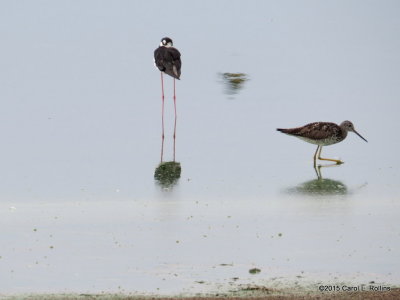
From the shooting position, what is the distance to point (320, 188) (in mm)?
10539

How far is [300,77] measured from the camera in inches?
672

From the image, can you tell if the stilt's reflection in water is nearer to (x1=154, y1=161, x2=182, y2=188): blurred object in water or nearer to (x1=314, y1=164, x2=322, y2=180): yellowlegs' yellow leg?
(x1=154, y1=161, x2=182, y2=188): blurred object in water

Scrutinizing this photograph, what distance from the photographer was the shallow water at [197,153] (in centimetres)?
766

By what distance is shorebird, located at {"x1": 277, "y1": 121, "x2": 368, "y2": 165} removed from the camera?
1226 centimetres

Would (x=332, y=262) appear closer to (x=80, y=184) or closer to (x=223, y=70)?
(x=80, y=184)

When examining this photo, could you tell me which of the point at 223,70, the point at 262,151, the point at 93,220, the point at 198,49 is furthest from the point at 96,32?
the point at 93,220

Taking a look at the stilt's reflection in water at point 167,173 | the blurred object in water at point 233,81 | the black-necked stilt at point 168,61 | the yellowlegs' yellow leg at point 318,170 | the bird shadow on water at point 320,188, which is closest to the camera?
the bird shadow on water at point 320,188

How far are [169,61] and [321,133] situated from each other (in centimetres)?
413

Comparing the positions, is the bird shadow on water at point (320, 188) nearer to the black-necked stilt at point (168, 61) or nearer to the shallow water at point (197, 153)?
the shallow water at point (197, 153)

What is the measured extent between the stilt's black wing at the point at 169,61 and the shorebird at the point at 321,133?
3.39m

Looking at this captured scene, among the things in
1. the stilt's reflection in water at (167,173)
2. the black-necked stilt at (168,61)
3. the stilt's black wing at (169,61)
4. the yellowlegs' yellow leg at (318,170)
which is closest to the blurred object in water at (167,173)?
the stilt's reflection in water at (167,173)

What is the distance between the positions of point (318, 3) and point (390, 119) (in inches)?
439

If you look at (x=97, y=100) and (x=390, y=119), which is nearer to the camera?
(x=390, y=119)

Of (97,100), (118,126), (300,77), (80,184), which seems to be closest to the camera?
(80,184)
